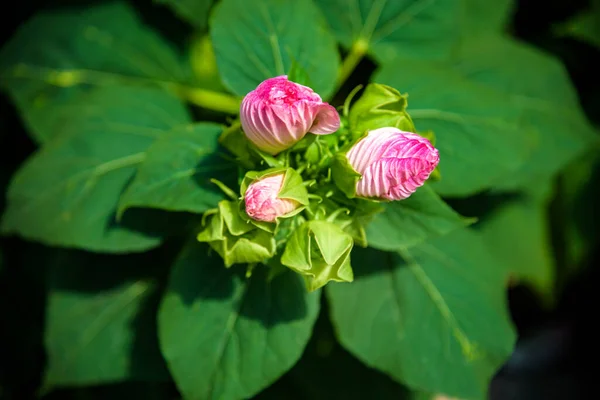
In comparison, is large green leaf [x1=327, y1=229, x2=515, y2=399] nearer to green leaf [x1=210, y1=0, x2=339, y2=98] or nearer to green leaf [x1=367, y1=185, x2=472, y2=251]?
green leaf [x1=367, y1=185, x2=472, y2=251]

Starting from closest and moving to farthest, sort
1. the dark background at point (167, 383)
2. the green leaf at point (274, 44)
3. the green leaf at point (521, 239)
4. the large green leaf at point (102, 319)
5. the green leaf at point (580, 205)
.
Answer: the green leaf at point (274, 44), the large green leaf at point (102, 319), the dark background at point (167, 383), the green leaf at point (521, 239), the green leaf at point (580, 205)

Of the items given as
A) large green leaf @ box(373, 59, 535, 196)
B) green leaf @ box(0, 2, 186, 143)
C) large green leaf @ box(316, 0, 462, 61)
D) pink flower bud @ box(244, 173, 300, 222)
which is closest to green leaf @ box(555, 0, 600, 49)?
large green leaf @ box(316, 0, 462, 61)

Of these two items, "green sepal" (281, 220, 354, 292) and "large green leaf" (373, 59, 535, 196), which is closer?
"green sepal" (281, 220, 354, 292)

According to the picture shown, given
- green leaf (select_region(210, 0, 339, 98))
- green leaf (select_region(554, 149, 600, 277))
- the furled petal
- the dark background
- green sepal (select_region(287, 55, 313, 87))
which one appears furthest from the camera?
green leaf (select_region(554, 149, 600, 277))

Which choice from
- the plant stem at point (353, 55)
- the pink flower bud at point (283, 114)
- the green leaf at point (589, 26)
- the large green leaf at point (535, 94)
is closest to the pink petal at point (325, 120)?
the pink flower bud at point (283, 114)

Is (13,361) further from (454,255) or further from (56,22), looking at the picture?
(454,255)

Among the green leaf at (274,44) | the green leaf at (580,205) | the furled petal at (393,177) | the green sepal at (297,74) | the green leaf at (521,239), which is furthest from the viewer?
the green leaf at (580,205)

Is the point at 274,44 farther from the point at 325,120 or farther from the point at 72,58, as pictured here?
the point at 72,58

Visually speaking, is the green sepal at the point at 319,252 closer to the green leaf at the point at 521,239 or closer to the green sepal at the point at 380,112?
the green sepal at the point at 380,112

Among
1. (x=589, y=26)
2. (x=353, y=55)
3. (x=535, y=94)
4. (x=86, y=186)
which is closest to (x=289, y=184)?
(x=86, y=186)
